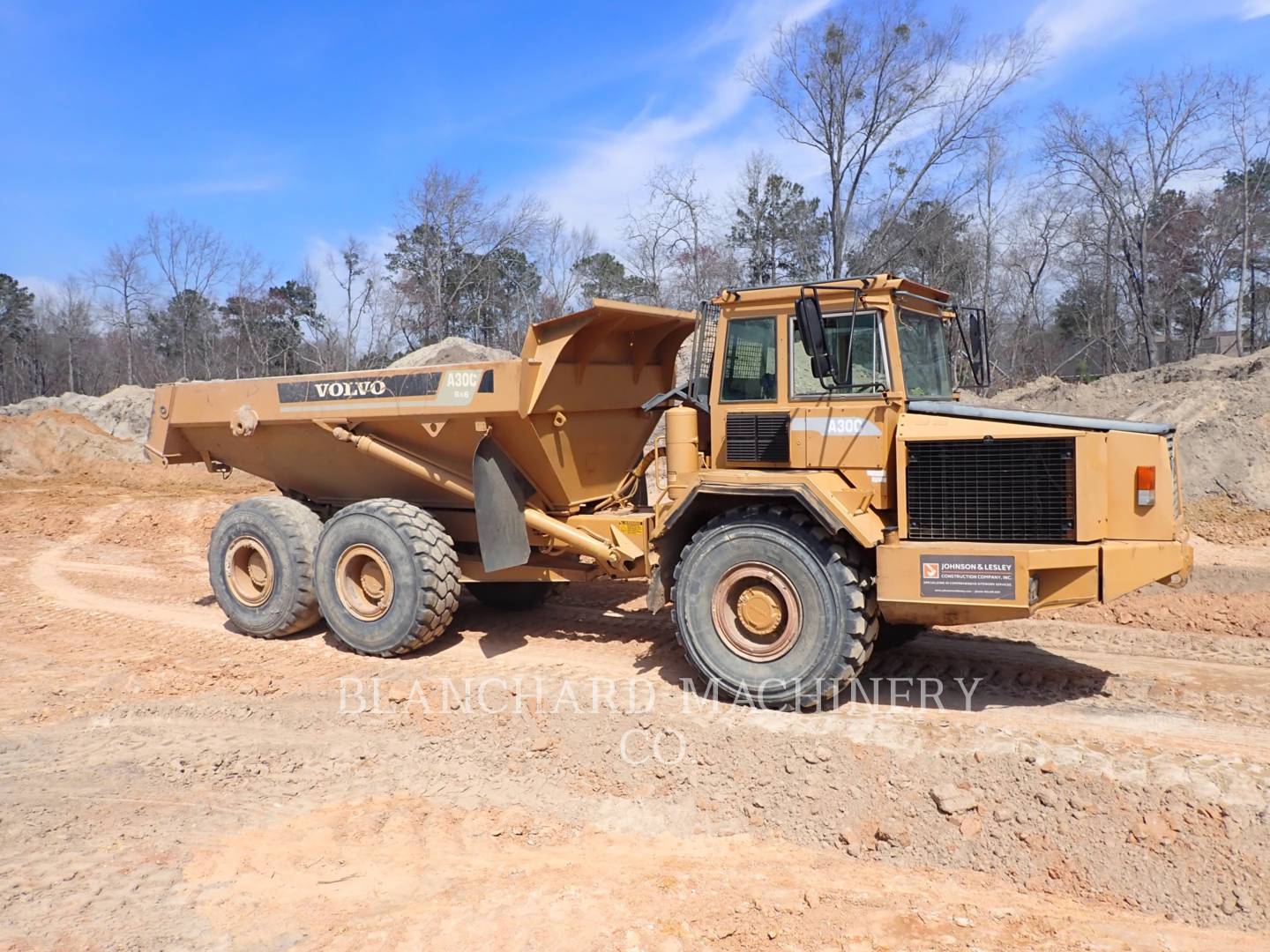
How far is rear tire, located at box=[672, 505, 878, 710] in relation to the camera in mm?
5891

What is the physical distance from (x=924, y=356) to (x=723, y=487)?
1655mm

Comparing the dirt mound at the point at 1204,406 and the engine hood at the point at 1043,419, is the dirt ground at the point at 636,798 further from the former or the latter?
the dirt mound at the point at 1204,406

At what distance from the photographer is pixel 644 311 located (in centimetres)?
748

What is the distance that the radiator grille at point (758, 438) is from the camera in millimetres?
6387

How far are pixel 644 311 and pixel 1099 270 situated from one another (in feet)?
79.6

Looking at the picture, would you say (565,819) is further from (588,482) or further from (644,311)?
(644,311)

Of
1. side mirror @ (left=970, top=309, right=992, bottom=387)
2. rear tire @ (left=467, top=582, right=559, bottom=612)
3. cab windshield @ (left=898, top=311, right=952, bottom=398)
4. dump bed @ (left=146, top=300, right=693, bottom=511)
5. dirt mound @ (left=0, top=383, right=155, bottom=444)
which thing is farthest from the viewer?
dirt mound @ (left=0, top=383, right=155, bottom=444)

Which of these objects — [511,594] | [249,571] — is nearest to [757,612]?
[511,594]

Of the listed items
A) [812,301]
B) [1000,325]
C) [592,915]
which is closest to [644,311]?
[812,301]

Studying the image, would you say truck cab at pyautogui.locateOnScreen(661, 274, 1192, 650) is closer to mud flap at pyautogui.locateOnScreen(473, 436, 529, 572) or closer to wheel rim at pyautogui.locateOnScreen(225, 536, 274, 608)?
mud flap at pyautogui.locateOnScreen(473, 436, 529, 572)

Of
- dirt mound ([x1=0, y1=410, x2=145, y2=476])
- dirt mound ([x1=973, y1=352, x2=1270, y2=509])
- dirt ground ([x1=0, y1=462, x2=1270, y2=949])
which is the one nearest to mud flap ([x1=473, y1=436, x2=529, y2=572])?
dirt ground ([x1=0, y1=462, x2=1270, y2=949])

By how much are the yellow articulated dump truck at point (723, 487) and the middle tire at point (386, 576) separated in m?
0.02

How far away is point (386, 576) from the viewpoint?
7.80 m

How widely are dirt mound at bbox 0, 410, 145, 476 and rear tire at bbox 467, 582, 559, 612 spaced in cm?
1600
